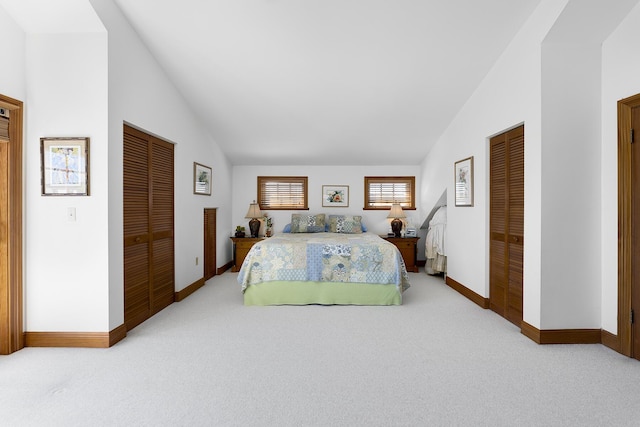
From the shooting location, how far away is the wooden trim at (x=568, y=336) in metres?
2.91

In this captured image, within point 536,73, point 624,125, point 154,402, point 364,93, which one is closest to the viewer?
point 154,402

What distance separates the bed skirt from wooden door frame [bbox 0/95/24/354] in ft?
6.73

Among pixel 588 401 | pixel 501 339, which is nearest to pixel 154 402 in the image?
pixel 588 401

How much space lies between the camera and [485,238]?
3939mm

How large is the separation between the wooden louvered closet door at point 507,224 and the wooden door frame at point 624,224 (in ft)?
2.31

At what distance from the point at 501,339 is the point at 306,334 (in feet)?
5.56

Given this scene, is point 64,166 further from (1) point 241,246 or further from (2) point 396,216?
(2) point 396,216

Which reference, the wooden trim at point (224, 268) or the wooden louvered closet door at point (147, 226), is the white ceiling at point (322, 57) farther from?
the wooden trim at point (224, 268)

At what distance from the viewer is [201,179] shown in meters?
5.04

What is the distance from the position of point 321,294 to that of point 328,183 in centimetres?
304

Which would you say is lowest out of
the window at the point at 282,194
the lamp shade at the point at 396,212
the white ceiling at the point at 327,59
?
the lamp shade at the point at 396,212

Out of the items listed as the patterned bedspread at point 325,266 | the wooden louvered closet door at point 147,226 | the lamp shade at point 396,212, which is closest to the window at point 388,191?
the lamp shade at point 396,212

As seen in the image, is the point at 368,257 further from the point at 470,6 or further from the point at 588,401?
the point at 470,6

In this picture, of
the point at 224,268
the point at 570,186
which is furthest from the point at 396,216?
the point at 570,186
